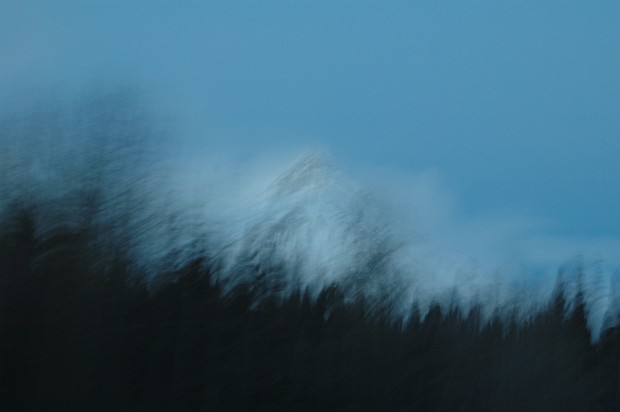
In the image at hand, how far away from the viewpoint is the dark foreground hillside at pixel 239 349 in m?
10.2

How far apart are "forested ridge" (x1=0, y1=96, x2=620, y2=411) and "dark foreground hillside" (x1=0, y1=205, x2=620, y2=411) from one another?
0.05ft

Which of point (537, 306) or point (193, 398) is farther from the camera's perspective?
point (537, 306)

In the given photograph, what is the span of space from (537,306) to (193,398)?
6072mm

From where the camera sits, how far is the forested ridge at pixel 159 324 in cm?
1025

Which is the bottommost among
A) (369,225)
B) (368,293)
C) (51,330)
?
(51,330)

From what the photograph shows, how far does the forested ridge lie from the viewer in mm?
10250

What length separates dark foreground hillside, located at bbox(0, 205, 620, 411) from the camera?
1024 cm

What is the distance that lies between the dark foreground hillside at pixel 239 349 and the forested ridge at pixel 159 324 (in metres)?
0.02

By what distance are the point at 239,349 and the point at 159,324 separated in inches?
45.0

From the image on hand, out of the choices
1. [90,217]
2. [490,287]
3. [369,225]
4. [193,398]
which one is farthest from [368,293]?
[90,217]

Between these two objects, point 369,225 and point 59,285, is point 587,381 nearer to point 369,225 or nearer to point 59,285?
point 369,225

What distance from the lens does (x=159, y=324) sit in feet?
36.3

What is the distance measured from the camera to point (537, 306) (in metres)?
14.9

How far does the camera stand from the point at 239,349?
38.5ft
